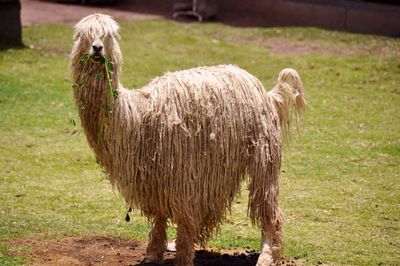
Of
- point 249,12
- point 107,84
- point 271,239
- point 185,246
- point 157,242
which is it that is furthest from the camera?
point 249,12

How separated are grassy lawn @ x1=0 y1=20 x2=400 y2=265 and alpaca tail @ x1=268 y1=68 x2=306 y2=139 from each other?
3.82 feet

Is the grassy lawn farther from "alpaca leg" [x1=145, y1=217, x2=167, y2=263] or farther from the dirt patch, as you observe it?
"alpaca leg" [x1=145, y1=217, x2=167, y2=263]

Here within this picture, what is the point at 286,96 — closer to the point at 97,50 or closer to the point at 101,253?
the point at 97,50

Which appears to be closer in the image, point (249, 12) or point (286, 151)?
point (286, 151)

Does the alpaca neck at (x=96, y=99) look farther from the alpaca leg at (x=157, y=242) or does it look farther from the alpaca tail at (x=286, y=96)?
the alpaca tail at (x=286, y=96)

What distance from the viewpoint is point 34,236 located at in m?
7.62

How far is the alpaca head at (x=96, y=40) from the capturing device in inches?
240

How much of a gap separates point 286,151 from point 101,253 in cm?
390

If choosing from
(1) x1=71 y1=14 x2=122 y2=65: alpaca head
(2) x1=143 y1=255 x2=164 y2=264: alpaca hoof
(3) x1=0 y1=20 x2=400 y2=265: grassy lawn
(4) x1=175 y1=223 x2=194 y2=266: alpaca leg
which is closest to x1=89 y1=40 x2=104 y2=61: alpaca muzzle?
(1) x1=71 y1=14 x2=122 y2=65: alpaca head

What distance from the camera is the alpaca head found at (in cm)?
609

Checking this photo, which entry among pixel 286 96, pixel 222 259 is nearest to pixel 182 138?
pixel 286 96

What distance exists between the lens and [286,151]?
10.6 metres

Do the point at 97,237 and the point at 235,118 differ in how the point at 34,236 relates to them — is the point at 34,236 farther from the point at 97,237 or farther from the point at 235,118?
the point at 235,118

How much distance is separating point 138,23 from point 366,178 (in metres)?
9.12
